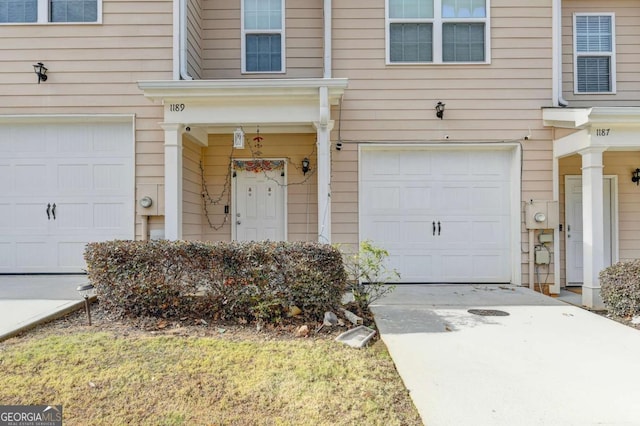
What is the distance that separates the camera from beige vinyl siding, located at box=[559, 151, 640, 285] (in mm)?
6587

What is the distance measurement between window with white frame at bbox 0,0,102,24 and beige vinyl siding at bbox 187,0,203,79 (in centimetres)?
133

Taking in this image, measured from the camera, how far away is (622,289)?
437 centimetres

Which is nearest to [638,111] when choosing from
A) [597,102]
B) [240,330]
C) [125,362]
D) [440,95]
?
[597,102]

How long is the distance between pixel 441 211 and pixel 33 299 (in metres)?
5.65

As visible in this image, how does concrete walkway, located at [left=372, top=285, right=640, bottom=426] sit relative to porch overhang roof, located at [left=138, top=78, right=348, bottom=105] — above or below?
below

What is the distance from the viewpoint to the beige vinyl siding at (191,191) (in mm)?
5807

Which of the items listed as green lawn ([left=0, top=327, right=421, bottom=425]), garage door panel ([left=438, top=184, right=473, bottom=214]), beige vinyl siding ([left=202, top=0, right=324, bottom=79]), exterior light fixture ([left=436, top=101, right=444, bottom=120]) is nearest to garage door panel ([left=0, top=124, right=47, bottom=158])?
beige vinyl siding ([left=202, top=0, right=324, bottom=79])

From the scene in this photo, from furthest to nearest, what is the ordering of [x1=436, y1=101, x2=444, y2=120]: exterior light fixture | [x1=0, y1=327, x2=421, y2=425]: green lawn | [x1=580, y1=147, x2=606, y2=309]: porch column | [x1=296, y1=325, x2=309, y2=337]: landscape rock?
[x1=436, y1=101, x2=444, y2=120]: exterior light fixture, [x1=580, y1=147, x2=606, y2=309]: porch column, [x1=296, y1=325, x2=309, y2=337]: landscape rock, [x1=0, y1=327, x2=421, y2=425]: green lawn

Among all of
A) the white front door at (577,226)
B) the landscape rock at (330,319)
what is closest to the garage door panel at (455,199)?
the white front door at (577,226)

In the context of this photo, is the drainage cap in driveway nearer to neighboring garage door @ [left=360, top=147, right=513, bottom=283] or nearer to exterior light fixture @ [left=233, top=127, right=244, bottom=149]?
neighboring garage door @ [left=360, top=147, right=513, bottom=283]

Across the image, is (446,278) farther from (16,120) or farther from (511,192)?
(16,120)

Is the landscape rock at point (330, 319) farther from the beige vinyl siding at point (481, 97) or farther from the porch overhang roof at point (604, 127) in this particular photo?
the porch overhang roof at point (604, 127)

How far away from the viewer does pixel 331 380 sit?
2734mm

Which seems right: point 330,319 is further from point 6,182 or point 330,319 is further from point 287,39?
point 6,182
